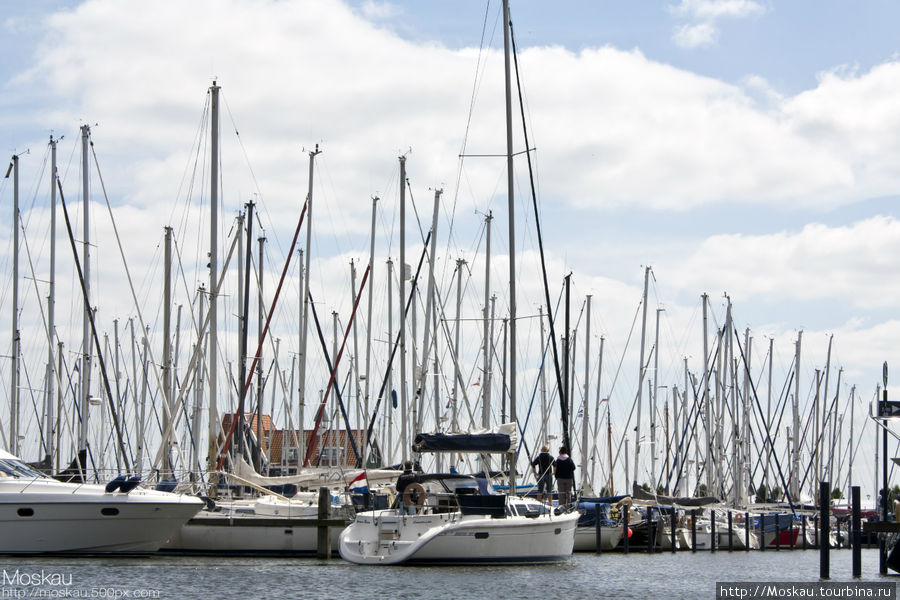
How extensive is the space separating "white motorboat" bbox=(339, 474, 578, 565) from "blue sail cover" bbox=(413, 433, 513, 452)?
2.49m

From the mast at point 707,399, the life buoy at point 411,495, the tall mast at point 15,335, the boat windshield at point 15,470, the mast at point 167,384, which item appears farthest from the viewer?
the mast at point 707,399

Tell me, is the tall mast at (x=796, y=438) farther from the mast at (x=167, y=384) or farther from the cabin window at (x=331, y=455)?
the mast at (x=167, y=384)

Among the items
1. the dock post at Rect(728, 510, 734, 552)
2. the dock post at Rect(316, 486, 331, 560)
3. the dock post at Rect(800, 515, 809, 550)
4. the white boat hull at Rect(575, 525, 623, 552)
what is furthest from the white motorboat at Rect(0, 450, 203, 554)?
the dock post at Rect(800, 515, 809, 550)

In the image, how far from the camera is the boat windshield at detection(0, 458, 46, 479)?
1186 inches

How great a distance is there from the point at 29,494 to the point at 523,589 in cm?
1236

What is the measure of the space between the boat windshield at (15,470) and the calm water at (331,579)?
216cm

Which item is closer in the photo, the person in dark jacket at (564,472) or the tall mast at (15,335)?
the person in dark jacket at (564,472)

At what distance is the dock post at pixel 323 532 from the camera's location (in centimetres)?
3088

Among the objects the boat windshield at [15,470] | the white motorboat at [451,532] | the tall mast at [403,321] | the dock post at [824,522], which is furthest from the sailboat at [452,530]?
the tall mast at [403,321]

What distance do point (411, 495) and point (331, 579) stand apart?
10.6ft

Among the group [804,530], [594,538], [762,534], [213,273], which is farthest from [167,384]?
[804,530]

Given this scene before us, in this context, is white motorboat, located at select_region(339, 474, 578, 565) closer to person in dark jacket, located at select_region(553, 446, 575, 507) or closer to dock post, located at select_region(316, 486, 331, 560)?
dock post, located at select_region(316, 486, 331, 560)

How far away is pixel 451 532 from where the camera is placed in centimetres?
2789

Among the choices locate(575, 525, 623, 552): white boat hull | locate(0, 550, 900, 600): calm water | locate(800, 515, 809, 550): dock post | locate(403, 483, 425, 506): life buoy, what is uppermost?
locate(403, 483, 425, 506): life buoy
